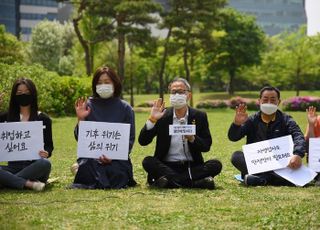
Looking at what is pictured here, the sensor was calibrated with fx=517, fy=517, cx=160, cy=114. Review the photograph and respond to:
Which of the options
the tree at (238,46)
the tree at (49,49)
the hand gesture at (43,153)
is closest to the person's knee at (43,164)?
the hand gesture at (43,153)

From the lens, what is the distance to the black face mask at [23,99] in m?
6.46

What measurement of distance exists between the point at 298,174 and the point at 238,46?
1502 inches

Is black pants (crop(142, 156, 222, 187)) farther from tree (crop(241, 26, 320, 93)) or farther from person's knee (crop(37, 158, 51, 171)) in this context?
tree (crop(241, 26, 320, 93))

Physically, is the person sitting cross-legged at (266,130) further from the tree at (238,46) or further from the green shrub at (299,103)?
the tree at (238,46)

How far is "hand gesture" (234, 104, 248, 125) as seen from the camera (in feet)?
21.7

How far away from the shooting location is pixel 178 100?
6.50 metres

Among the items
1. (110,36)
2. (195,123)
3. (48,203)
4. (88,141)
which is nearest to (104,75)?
(88,141)

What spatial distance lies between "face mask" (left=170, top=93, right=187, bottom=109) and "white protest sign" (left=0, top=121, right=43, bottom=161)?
1687 mm

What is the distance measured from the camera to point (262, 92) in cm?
688

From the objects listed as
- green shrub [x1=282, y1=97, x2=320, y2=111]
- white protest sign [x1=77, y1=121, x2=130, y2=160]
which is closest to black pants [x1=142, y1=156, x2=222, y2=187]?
white protest sign [x1=77, y1=121, x2=130, y2=160]

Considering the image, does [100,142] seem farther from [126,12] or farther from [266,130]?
[126,12]

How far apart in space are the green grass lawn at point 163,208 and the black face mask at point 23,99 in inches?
Answer: 43.5

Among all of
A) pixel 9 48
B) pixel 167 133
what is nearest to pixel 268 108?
pixel 167 133

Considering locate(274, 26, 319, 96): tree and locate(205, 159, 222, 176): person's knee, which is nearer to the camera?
locate(205, 159, 222, 176): person's knee
